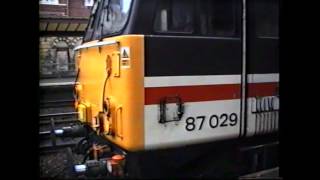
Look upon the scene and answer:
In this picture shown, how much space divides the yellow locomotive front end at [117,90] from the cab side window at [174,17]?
0.79 ft

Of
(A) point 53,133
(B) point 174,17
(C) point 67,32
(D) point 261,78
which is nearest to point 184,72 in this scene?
(B) point 174,17

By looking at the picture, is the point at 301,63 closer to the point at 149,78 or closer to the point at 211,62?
the point at 211,62

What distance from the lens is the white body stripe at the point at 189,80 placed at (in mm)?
3227

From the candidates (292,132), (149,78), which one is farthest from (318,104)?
(149,78)

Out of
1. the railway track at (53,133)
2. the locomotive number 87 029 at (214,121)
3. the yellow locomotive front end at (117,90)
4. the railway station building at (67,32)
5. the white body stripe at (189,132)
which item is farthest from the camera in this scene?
the railway track at (53,133)

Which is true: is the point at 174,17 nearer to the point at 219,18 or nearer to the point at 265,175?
the point at 219,18

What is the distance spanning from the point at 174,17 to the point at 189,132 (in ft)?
3.03

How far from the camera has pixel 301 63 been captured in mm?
2781

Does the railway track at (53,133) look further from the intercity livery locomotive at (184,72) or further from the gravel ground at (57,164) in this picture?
the intercity livery locomotive at (184,72)

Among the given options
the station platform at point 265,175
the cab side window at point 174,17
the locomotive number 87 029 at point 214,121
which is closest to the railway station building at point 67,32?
the cab side window at point 174,17

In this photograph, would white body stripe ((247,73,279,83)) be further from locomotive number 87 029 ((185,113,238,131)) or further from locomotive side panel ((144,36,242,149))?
locomotive number 87 029 ((185,113,238,131))

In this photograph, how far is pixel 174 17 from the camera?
336 cm

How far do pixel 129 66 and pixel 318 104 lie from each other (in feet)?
4.39

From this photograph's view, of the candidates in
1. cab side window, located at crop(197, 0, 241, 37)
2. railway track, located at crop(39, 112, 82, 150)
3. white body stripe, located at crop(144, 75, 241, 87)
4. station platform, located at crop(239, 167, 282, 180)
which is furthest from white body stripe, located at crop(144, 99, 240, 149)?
railway track, located at crop(39, 112, 82, 150)
